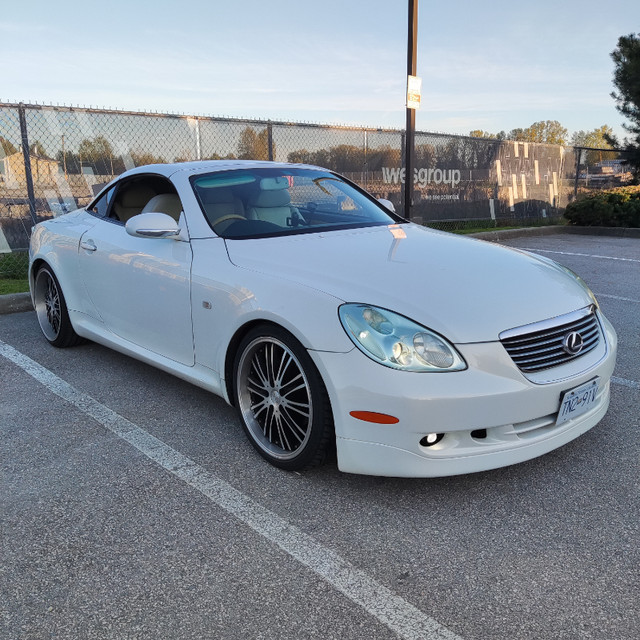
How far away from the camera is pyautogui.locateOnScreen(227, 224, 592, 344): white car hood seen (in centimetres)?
261

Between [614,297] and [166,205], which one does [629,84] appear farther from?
[166,205]

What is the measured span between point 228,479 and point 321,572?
82cm

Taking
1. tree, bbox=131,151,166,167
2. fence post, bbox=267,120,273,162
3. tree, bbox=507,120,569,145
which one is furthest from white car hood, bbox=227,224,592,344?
tree, bbox=507,120,569,145

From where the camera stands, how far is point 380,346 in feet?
8.27

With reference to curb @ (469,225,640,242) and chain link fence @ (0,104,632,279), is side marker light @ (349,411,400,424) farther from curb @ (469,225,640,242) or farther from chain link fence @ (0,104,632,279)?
curb @ (469,225,640,242)

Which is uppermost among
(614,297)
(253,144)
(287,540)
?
(253,144)

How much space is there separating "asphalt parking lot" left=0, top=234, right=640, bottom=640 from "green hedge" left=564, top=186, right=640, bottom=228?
12.0m

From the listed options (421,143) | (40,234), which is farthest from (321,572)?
(421,143)

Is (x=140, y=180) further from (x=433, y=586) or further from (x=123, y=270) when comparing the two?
(x=433, y=586)

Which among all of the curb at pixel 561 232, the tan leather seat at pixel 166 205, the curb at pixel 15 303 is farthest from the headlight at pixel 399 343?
the curb at pixel 561 232

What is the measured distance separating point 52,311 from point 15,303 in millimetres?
1553

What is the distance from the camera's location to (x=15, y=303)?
622cm

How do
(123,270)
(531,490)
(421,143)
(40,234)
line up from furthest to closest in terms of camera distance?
(421,143), (40,234), (123,270), (531,490)

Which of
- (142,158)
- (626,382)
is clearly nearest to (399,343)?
(626,382)
